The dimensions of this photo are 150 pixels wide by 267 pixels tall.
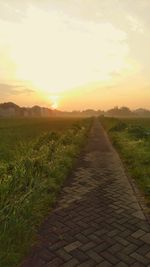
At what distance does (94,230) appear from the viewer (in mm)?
5441

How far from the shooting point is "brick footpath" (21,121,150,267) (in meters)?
4.39

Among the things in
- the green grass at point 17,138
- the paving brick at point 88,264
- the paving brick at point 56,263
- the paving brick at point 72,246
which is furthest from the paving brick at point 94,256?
the green grass at point 17,138

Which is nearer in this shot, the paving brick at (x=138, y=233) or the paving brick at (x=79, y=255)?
the paving brick at (x=79, y=255)

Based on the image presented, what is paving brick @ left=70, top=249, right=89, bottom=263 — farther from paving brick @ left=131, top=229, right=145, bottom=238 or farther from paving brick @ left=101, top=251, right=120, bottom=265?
paving brick @ left=131, top=229, right=145, bottom=238

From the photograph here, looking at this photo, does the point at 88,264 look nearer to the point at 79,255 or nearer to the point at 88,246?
the point at 79,255

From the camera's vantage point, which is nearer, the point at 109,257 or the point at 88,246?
the point at 109,257

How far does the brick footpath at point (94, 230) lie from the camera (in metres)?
4.39

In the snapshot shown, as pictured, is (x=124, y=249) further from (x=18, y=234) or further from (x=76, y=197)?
(x=76, y=197)

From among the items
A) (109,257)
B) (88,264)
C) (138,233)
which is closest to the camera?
(88,264)

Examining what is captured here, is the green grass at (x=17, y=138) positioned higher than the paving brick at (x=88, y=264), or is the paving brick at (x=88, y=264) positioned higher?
the green grass at (x=17, y=138)

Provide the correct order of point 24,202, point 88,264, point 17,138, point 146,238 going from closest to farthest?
point 88,264 < point 146,238 < point 24,202 < point 17,138

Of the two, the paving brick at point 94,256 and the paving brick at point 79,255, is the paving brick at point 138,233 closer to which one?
the paving brick at point 94,256

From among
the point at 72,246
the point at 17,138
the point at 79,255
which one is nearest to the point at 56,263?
the point at 79,255

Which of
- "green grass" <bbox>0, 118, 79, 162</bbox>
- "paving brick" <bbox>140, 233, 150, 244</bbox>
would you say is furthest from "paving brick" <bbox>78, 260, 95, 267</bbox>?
"green grass" <bbox>0, 118, 79, 162</bbox>
